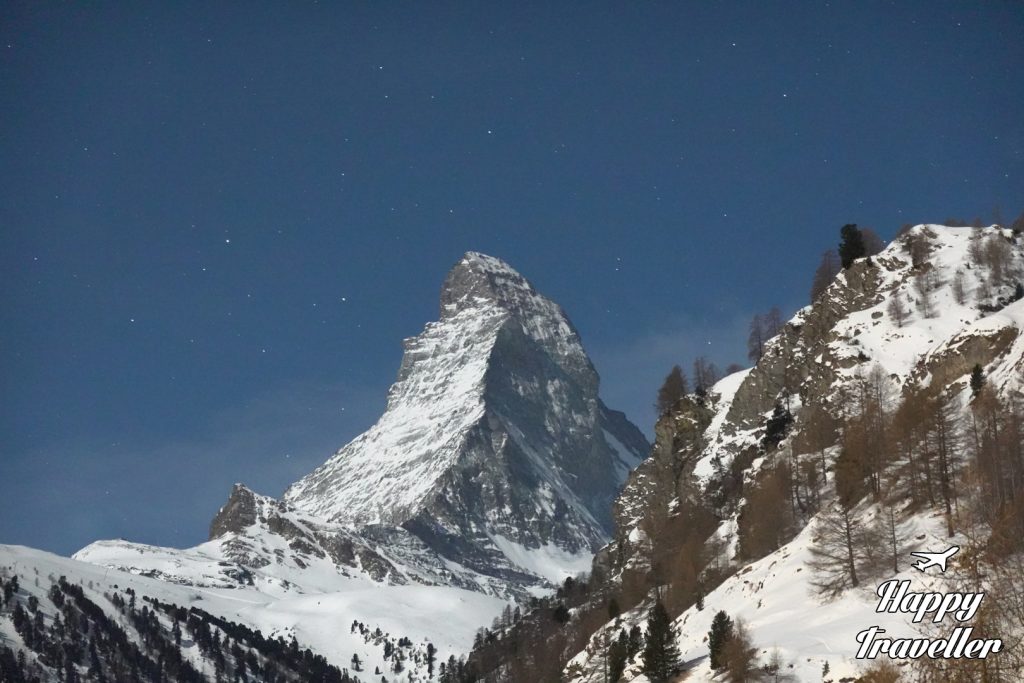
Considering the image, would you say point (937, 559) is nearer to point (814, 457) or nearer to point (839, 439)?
point (814, 457)

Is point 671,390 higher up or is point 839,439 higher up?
point 671,390

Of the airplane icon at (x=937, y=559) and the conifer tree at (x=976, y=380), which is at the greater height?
the conifer tree at (x=976, y=380)

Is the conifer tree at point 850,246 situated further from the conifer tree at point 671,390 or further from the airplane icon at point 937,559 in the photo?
the airplane icon at point 937,559

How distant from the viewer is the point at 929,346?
94062 mm

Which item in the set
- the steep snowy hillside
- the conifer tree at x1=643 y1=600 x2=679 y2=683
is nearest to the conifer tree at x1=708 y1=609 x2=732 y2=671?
the steep snowy hillside

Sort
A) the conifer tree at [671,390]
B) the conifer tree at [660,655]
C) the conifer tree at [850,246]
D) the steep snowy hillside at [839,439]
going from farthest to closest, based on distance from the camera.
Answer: the conifer tree at [671,390] → the conifer tree at [850,246] → the conifer tree at [660,655] → the steep snowy hillside at [839,439]

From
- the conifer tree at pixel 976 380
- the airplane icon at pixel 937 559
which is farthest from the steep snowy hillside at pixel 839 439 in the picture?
the airplane icon at pixel 937 559

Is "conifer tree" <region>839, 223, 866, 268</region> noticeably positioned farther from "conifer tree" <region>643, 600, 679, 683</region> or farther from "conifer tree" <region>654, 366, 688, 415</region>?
"conifer tree" <region>643, 600, 679, 683</region>

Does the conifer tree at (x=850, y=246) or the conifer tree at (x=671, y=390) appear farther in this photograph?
the conifer tree at (x=671, y=390)

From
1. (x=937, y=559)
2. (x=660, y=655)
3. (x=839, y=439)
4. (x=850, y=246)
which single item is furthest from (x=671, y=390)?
(x=937, y=559)

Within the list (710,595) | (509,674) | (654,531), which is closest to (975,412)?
(710,595)

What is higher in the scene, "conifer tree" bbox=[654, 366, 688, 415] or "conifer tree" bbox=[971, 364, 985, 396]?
"conifer tree" bbox=[654, 366, 688, 415]

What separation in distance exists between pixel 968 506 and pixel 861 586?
23.5 feet

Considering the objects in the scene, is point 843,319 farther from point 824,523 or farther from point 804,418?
point 824,523
